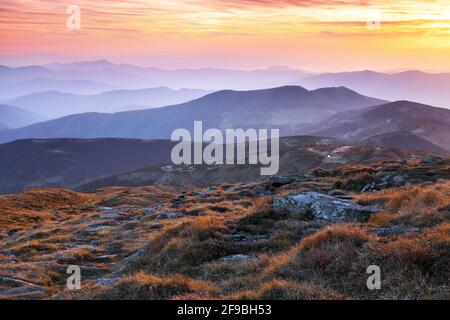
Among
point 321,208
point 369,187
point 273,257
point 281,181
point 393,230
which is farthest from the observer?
point 281,181

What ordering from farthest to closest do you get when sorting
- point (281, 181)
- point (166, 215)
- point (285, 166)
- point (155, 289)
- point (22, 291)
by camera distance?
point (285, 166) < point (281, 181) < point (166, 215) < point (22, 291) < point (155, 289)

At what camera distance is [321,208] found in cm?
1482

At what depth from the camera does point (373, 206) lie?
1552 cm

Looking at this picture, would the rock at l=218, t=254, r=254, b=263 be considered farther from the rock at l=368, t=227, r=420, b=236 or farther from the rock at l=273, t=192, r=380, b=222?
the rock at l=273, t=192, r=380, b=222

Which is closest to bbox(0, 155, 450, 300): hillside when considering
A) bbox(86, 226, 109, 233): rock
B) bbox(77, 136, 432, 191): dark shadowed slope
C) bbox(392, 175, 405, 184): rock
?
bbox(86, 226, 109, 233): rock

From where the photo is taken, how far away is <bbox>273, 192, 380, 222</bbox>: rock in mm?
14102

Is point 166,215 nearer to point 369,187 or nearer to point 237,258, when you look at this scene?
point 369,187

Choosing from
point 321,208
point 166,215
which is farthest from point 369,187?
point 166,215

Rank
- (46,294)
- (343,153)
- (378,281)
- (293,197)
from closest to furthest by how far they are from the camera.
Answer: (378,281) → (46,294) → (293,197) → (343,153)

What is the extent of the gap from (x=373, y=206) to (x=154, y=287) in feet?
32.7

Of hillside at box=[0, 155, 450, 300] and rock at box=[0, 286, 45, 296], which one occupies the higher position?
hillside at box=[0, 155, 450, 300]

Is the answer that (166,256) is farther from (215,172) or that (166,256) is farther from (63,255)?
(215,172)

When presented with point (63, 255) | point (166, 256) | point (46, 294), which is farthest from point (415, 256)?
point (63, 255)

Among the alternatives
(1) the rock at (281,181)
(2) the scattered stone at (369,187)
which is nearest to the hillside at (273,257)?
(2) the scattered stone at (369,187)
